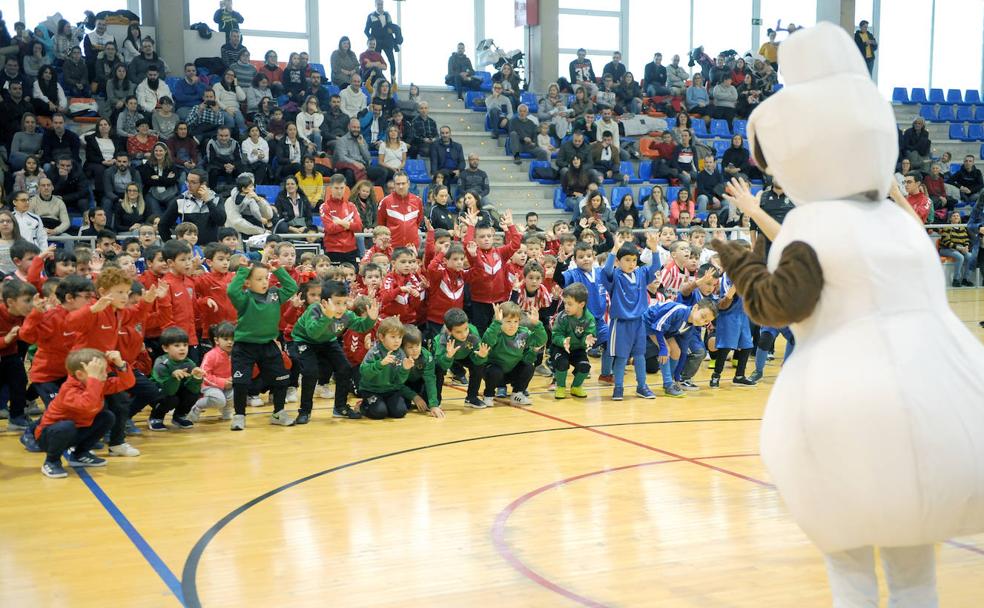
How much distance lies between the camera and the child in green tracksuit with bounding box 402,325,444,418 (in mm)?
7617

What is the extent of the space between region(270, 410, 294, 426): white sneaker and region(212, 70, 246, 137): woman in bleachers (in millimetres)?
Answer: 7230

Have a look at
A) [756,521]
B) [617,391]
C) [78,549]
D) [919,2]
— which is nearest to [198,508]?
[78,549]

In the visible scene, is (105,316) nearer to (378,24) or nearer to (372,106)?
(372,106)

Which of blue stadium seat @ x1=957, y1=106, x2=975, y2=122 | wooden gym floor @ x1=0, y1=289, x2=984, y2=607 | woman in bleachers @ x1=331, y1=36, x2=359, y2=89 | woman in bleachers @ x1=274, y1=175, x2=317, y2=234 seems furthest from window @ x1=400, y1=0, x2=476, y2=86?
wooden gym floor @ x1=0, y1=289, x2=984, y2=607

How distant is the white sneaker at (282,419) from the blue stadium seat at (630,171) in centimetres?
1049

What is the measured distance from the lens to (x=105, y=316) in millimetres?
6438

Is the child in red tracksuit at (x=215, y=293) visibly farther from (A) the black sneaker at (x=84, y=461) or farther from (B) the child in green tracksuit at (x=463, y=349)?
(A) the black sneaker at (x=84, y=461)

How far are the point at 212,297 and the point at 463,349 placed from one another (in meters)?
2.25

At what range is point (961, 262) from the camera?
1736 cm

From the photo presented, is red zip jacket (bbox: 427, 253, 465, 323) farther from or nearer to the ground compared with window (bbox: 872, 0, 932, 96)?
nearer to the ground

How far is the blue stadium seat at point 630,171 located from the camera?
17.0 m

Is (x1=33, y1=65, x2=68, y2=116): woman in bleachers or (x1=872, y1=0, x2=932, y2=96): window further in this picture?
(x1=872, y1=0, x2=932, y2=96): window

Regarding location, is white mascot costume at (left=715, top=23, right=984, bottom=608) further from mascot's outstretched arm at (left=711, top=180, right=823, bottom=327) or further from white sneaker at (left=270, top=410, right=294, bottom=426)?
white sneaker at (left=270, top=410, right=294, bottom=426)

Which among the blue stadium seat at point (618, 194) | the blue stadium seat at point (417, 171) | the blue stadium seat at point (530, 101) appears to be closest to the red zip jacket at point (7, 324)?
the blue stadium seat at point (417, 171)
